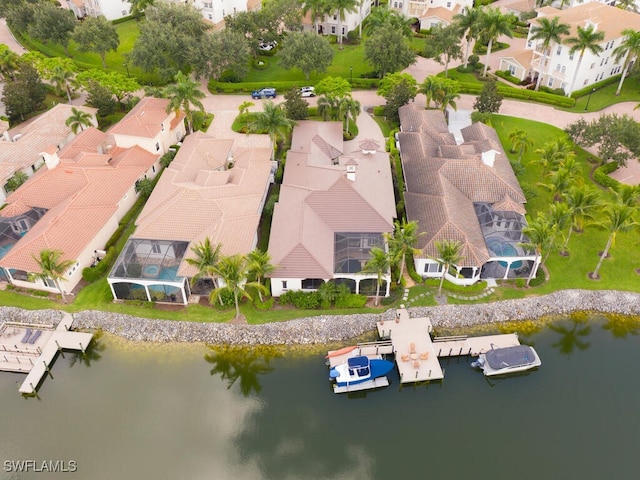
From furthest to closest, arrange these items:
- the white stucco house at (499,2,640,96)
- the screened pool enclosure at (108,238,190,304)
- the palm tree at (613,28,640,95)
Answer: the white stucco house at (499,2,640,96) → the palm tree at (613,28,640,95) → the screened pool enclosure at (108,238,190,304)

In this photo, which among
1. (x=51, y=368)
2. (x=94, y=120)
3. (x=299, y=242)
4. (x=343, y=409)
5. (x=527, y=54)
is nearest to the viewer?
(x=343, y=409)

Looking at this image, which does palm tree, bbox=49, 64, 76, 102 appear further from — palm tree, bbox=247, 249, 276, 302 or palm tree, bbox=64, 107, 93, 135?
palm tree, bbox=247, 249, 276, 302

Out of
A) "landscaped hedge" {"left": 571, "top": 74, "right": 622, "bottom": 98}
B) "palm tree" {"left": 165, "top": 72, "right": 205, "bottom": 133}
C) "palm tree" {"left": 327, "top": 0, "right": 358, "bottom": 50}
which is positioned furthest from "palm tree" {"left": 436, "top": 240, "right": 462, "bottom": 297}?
"palm tree" {"left": 327, "top": 0, "right": 358, "bottom": 50}

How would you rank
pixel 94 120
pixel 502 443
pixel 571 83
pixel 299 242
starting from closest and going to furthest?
pixel 502 443, pixel 299 242, pixel 94 120, pixel 571 83

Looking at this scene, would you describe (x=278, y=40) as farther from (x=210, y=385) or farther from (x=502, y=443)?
(x=502, y=443)

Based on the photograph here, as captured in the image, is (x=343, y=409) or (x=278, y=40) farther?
(x=278, y=40)

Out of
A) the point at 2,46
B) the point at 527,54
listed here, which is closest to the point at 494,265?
the point at 527,54
